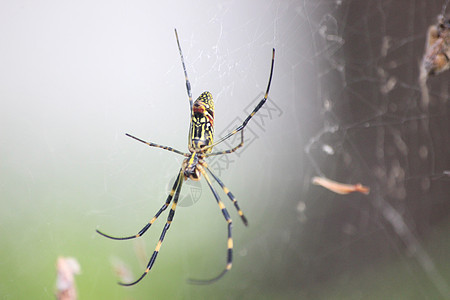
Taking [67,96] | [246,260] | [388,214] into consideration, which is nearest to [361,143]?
[388,214]

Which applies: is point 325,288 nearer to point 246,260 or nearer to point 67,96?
point 246,260

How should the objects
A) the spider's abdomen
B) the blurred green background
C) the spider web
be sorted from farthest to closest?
the spider web → the blurred green background → the spider's abdomen

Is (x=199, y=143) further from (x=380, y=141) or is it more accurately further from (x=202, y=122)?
(x=380, y=141)

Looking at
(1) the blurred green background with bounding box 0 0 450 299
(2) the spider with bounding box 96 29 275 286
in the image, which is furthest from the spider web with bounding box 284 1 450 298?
(2) the spider with bounding box 96 29 275 286

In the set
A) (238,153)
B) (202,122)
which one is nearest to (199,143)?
(202,122)

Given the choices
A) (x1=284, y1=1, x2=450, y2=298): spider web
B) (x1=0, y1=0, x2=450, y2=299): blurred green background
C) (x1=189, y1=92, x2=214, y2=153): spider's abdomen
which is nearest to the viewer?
(x1=189, y1=92, x2=214, y2=153): spider's abdomen

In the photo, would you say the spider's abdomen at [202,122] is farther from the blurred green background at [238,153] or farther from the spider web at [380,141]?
the spider web at [380,141]

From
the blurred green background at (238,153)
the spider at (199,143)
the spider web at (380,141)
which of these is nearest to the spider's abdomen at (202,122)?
the spider at (199,143)

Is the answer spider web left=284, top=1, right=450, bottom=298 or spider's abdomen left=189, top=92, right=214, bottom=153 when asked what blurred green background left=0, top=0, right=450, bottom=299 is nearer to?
spider web left=284, top=1, right=450, bottom=298
